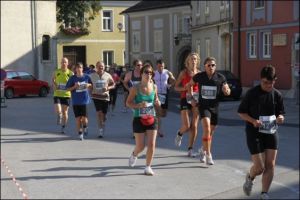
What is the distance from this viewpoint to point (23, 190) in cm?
1099

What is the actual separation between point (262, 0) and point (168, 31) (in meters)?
21.0

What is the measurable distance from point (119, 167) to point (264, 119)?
317 inches

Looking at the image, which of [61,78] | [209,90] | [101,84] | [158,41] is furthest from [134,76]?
[158,41]

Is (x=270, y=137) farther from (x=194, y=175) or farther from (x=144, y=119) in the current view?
(x=194, y=175)

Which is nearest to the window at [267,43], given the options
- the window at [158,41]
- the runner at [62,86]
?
the runner at [62,86]

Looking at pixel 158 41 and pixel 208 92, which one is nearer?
pixel 208 92

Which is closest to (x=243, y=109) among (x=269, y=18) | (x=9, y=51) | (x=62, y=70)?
(x=62, y=70)

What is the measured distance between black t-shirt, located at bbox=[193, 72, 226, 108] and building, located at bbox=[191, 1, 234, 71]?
29300 millimetres

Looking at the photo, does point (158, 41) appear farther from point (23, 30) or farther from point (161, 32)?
point (23, 30)

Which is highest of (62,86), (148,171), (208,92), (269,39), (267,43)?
(269,39)

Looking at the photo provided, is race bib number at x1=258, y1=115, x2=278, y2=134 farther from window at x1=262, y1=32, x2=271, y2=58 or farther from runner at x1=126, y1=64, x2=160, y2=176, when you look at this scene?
window at x1=262, y1=32, x2=271, y2=58

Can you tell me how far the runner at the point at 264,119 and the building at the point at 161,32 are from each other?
4407 cm

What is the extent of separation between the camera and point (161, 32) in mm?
56750

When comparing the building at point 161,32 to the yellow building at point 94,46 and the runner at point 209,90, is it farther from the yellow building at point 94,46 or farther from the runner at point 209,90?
the runner at point 209,90
